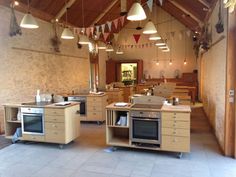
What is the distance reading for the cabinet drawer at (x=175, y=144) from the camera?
4.11m

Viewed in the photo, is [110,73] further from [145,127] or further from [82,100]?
[145,127]

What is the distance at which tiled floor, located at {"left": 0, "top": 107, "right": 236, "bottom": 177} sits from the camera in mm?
3600

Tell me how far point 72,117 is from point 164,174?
92.7 inches

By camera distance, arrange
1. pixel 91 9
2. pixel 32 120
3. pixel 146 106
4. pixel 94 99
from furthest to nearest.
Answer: pixel 91 9
pixel 94 99
pixel 32 120
pixel 146 106

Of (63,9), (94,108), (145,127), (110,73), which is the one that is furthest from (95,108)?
(110,73)

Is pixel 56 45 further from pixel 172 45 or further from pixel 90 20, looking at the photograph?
pixel 172 45

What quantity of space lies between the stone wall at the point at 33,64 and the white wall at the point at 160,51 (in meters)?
5.51

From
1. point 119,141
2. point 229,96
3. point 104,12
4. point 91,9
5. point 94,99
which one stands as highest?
point 104,12

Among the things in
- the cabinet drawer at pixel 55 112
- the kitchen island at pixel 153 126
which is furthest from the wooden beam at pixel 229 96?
the cabinet drawer at pixel 55 112

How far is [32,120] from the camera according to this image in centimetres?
489

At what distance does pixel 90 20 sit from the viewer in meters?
10.7

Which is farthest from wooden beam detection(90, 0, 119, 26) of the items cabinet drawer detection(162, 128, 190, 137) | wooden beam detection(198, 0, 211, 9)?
cabinet drawer detection(162, 128, 190, 137)

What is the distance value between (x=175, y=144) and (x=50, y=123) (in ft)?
8.47

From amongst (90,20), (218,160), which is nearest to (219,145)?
(218,160)
